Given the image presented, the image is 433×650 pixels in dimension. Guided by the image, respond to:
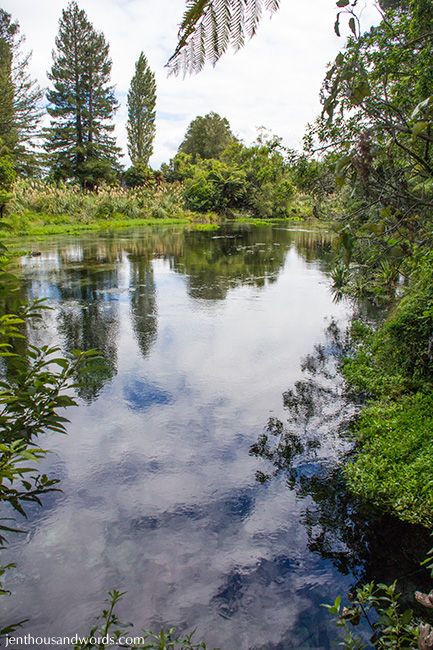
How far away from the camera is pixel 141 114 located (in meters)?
41.9

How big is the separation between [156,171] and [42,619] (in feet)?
138

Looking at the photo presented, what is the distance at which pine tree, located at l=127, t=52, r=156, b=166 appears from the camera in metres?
39.9

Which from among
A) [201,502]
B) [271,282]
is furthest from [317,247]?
[201,502]

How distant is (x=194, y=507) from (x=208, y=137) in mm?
52305

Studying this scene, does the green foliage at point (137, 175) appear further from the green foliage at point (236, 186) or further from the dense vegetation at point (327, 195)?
the green foliage at point (236, 186)

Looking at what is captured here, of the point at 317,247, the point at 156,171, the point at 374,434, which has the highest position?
the point at 156,171

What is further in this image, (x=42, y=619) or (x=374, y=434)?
(x=374, y=434)

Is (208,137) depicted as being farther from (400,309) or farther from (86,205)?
(400,309)

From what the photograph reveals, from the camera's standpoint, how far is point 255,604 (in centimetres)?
309

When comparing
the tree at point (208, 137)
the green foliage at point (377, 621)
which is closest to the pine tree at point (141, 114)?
the tree at point (208, 137)

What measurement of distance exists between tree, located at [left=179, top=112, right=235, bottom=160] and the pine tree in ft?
28.1

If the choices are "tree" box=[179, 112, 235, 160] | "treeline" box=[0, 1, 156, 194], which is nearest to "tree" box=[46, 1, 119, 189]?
"treeline" box=[0, 1, 156, 194]

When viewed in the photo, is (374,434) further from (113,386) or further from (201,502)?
(113,386)

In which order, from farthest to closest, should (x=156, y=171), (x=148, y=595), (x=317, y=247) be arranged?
(x=156, y=171)
(x=317, y=247)
(x=148, y=595)
